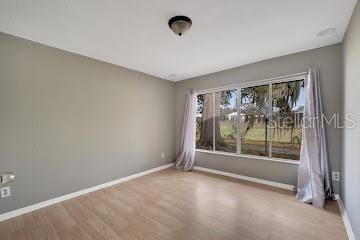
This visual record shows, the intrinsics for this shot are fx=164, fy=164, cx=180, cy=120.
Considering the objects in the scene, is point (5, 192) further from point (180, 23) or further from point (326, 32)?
point (326, 32)

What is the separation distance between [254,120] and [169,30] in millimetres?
2425

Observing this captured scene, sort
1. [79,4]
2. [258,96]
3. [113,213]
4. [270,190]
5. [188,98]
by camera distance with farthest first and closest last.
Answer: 1. [188,98]
2. [258,96]
3. [270,190]
4. [113,213]
5. [79,4]

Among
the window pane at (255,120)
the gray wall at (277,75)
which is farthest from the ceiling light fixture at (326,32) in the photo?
the window pane at (255,120)

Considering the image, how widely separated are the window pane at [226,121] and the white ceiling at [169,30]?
106cm

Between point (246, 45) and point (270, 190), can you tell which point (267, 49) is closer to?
point (246, 45)

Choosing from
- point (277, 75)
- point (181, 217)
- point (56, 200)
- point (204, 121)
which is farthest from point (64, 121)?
point (277, 75)

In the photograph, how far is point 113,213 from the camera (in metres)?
2.21

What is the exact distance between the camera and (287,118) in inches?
Result: 119

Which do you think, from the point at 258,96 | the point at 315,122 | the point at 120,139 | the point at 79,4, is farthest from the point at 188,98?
the point at 79,4

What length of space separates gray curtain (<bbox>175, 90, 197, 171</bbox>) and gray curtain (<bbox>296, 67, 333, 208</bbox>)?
2.23 meters

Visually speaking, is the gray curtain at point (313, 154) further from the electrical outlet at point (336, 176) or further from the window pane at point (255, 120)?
the window pane at point (255, 120)

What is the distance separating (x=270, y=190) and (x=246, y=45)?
2.48m

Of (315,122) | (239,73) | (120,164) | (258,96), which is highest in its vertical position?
(239,73)

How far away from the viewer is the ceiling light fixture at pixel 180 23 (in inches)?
Result: 72.5
